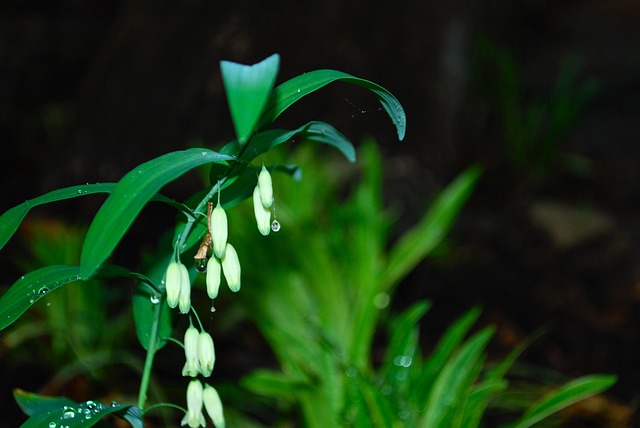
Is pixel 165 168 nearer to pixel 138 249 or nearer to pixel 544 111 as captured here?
pixel 138 249

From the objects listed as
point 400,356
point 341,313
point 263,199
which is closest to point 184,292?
point 263,199

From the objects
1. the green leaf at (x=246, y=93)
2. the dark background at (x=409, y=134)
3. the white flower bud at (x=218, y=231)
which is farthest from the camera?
the dark background at (x=409, y=134)

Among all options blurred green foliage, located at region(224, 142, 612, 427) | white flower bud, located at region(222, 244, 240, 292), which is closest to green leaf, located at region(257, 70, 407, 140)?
white flower bud, located at region(222, 244, 240, 292)

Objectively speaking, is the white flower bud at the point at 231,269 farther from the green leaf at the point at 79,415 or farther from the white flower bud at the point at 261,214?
the green leaf at the point at 79,415

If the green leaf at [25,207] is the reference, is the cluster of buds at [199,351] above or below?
below

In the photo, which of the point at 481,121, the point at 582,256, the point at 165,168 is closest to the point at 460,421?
the point at 165,168

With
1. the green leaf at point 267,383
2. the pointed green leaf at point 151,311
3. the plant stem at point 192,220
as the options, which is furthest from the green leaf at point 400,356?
the plant stem at point 192,220

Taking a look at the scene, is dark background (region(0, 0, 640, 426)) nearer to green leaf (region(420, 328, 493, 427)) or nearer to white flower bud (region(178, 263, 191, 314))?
green leaf (region(420, 328, 493, 427))
